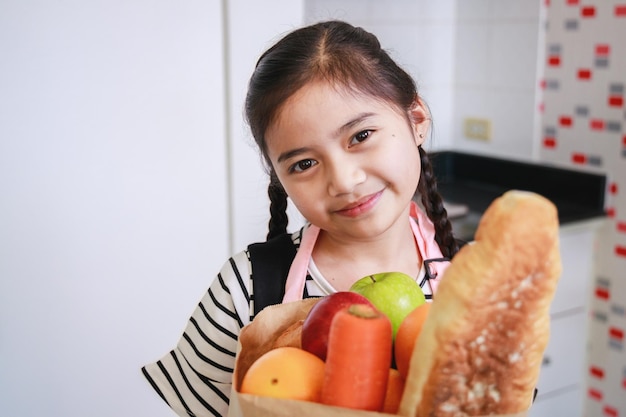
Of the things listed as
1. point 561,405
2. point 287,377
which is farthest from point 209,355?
point 561,405

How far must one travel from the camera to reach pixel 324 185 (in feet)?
2.76

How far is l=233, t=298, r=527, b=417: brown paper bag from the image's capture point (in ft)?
1.81

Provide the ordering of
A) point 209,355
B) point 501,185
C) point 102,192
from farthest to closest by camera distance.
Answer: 1. point 501,185
2. point 102,192
3. point 209,355

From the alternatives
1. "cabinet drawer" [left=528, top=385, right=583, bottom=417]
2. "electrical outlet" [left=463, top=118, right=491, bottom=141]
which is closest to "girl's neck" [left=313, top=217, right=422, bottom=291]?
"cabinet drawer" [left=528, top=385, right=583, bottom=417]

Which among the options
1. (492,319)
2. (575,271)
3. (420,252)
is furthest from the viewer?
(575,271)

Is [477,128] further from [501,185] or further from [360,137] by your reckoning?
[360,137]

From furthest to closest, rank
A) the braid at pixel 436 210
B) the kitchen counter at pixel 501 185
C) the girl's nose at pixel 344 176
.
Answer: the kitchen counter at pixel 501 185 < the braid at pixel 436 210 < the girl's nose at pixel 344 176

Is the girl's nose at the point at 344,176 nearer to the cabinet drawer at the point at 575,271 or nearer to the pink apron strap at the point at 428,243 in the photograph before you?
the pink apron strap at the point at 428,243

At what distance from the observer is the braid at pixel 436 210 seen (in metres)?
1.08

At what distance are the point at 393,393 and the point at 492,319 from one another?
4.0 inches

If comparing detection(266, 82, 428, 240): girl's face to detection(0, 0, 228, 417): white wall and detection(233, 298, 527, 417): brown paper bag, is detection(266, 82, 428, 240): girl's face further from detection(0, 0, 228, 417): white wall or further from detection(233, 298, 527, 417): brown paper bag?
detection(0, 0, 228, 417): white wall

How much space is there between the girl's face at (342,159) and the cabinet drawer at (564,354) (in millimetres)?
1526

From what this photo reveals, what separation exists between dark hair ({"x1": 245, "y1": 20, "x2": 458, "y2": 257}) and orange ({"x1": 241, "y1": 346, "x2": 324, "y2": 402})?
1.16ft

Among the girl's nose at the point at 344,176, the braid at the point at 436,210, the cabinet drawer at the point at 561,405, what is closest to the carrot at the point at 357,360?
the girl's nose at the point at 344,176
